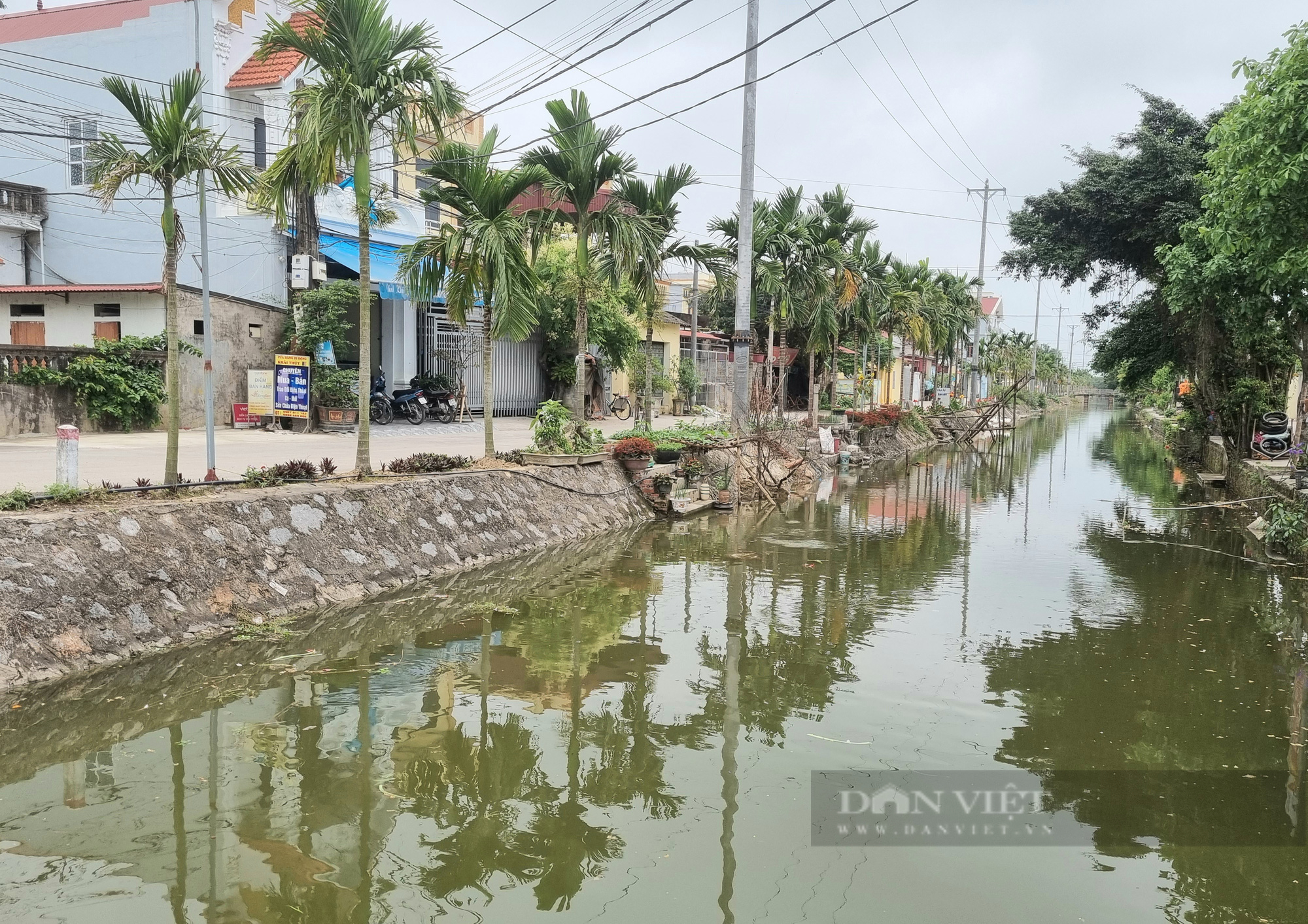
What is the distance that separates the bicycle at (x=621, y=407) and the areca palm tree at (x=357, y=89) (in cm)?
1809

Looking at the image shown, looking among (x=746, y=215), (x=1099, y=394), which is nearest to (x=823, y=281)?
(x=746, y=215)

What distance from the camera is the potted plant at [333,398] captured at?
19625mm

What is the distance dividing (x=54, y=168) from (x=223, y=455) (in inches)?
554

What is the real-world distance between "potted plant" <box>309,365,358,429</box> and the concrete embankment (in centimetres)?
808

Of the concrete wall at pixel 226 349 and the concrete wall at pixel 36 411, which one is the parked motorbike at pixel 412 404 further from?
the concrete wall at pixel 36 411

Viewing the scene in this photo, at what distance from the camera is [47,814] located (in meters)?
4.91

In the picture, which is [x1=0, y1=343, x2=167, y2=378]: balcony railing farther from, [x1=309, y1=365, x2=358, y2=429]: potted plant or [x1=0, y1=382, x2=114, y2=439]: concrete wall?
[x1=309, y1=365, x2=358, y2=429]: potted plant

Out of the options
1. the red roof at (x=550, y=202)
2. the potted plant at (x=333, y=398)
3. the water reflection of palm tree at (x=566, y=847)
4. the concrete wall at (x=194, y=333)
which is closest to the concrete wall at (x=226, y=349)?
the concrete wall at (x=194, y=333)

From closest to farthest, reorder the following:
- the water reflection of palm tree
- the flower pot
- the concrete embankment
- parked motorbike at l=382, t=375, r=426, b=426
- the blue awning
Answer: the water reflection of palm tree
the concrete embankment
the flower pot
the blue awning
parked motorbike at l=382, t=375, r=426, b=426

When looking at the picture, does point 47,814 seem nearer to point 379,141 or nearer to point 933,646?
point 933,646

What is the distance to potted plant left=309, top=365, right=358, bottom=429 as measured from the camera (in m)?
19.6

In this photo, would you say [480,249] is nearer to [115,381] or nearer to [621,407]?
[115,381]

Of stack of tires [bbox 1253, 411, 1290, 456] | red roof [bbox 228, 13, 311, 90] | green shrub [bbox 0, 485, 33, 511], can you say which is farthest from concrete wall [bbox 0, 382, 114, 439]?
stack of tires [bbox 1253, 411, 1290, 456]

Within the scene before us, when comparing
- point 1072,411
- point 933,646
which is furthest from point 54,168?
point 1072,411
